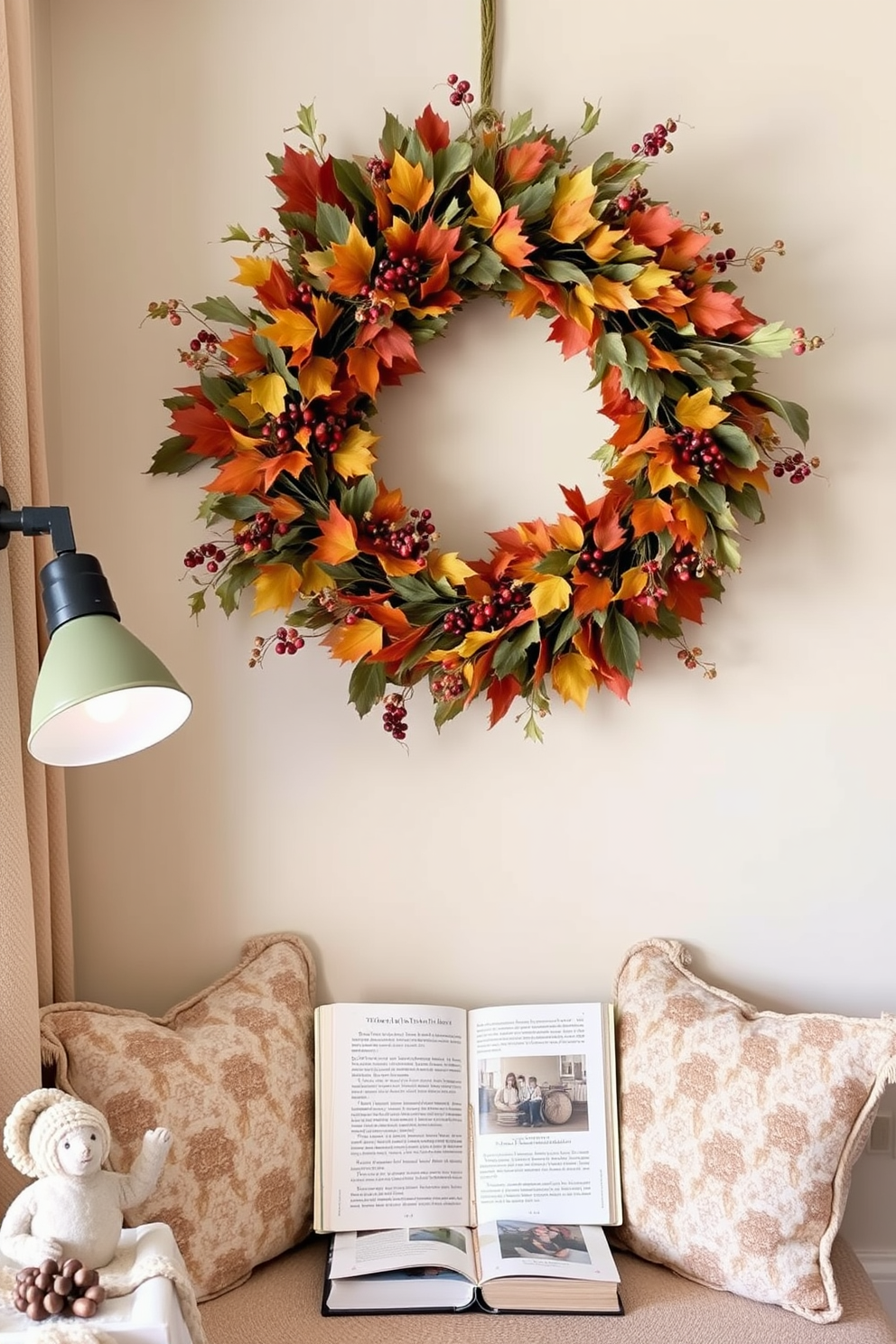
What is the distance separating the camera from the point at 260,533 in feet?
5.47

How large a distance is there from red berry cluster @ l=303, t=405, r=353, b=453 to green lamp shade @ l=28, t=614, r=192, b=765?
1.79 ft

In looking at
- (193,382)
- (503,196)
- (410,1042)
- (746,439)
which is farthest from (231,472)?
(410,1042)

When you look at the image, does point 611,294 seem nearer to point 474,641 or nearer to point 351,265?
point 351,265

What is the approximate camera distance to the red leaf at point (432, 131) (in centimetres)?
164

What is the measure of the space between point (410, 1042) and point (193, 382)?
1.08 metres

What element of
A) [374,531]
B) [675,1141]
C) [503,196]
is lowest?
[675,1141]

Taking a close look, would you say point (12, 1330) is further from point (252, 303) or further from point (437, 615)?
point (252, 303)

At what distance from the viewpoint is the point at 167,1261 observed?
119 cm

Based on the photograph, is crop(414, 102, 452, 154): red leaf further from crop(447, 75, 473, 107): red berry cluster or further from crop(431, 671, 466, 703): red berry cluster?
crop(431, 671, 466, 703): red berry cluster

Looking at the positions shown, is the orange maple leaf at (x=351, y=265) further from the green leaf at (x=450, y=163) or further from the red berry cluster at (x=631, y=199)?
the red berry cluster at (x=631, y=199)

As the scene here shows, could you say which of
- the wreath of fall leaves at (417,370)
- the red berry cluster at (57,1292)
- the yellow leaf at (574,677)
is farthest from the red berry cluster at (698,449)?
the red berry cluster at (57,1292)

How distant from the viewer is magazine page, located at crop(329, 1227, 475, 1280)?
1563mm

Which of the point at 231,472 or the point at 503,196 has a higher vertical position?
the point at 503,196

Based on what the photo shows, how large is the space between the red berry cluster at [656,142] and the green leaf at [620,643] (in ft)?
2.16
